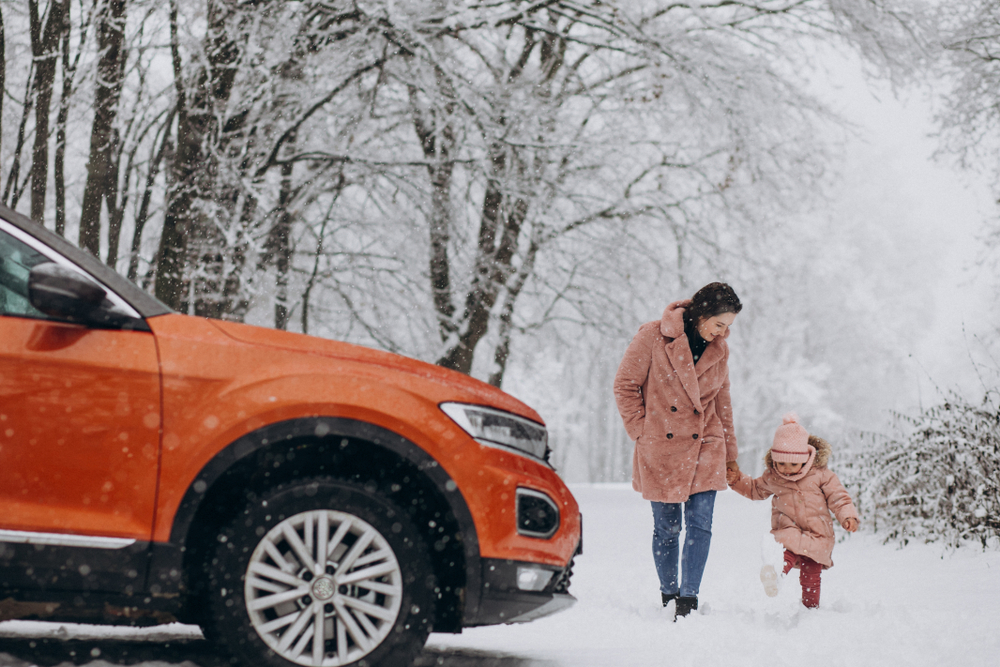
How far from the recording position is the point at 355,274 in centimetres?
1090

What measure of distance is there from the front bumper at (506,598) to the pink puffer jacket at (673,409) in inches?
62.0

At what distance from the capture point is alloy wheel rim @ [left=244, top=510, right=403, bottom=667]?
3.25m

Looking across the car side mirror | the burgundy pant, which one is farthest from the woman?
the car side mirror

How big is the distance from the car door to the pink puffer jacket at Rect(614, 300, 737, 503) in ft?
8.59

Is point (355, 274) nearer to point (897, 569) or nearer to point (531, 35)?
point (531, 35)

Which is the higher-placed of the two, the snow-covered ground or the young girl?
the young girl

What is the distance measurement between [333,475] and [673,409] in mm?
2200

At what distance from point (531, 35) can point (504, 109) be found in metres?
2.82

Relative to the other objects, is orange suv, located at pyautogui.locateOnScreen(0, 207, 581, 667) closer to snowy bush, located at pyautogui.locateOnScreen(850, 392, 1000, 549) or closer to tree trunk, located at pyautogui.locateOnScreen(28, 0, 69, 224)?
snowy bush, located at pyautogui.locateOnScreen(850, 392, 1000, 549)

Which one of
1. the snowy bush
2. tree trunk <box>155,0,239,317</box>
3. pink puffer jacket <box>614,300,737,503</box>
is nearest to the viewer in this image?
pink puffer jacket <box>614,300,737,503</box>

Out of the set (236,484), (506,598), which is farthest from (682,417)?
(236,484)

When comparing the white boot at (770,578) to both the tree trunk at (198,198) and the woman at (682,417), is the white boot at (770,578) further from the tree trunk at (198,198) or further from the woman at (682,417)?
the tree trunk at (198,198)

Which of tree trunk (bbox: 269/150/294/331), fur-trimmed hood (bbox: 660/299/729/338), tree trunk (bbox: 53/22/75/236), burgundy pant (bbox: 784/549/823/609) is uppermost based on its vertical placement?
tree trunk (bbox: 53/22/75/236)

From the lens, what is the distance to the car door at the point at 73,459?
3.13m
